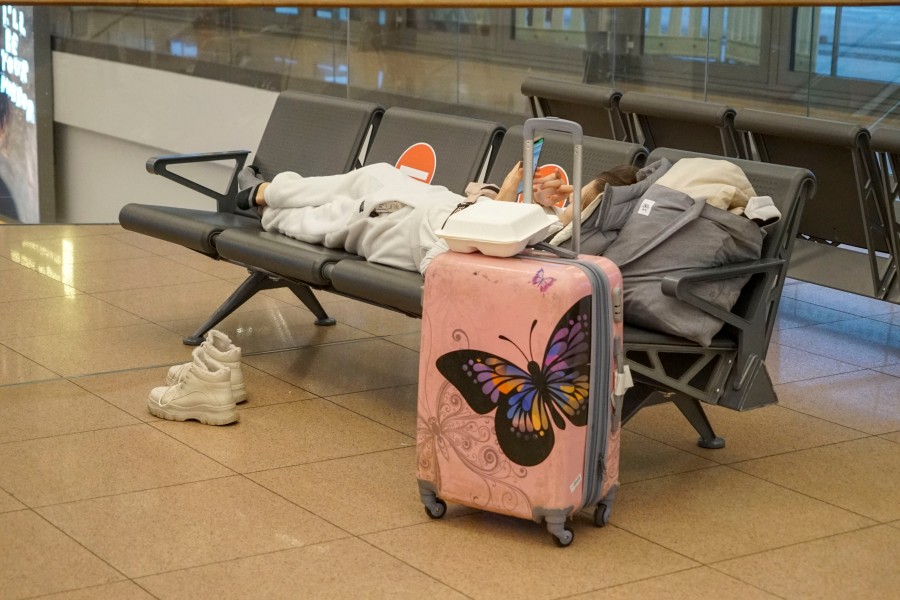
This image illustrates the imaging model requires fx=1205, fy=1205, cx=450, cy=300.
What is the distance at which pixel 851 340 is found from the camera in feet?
14.8

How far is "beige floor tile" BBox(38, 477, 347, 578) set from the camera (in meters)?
2.55

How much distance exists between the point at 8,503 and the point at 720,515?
1672 mm

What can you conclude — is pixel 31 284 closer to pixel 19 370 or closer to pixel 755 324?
pixel 19 370

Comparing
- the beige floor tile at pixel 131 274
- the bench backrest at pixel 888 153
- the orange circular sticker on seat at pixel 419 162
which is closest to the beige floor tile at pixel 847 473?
the bench backrest at pixel 888 153

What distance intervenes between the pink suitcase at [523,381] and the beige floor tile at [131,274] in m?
2.66

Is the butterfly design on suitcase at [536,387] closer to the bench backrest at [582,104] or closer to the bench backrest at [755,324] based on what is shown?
the bench backrest at [755,324]

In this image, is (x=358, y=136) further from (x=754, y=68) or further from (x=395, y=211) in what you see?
(x=754, y=68)

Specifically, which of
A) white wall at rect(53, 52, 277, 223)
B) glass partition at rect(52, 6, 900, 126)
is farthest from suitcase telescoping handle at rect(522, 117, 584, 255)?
white wall at rect(53, 52, 277, 223)

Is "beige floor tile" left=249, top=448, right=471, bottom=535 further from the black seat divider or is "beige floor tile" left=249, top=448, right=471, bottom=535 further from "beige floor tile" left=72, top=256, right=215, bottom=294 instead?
"beige floor tile" left=72, top=256, right=215, bottom=294

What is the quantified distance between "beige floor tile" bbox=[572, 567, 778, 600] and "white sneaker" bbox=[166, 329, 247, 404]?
58.3 inches

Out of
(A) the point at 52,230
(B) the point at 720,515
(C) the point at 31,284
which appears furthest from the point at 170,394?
(A) the point at 52,230

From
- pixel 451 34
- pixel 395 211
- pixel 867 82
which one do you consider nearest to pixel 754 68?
pixel 867 82

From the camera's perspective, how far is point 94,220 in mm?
6527

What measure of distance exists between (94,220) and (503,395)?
4462mm
